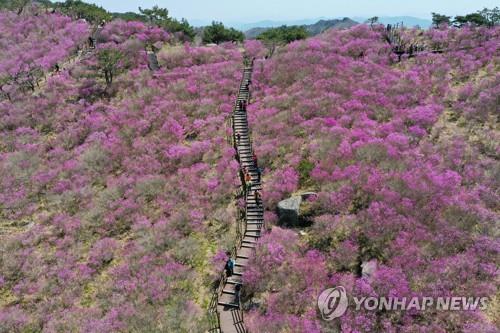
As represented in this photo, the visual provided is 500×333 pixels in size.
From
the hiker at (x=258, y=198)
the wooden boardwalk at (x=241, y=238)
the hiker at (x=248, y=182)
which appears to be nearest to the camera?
the wooden boardwalk at (x=241, y=238)

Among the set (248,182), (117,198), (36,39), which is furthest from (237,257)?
(36,39)

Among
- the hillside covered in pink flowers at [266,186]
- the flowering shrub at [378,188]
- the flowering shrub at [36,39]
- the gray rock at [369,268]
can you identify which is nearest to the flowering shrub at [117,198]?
the hillside covered in pink flowers at [266,186]

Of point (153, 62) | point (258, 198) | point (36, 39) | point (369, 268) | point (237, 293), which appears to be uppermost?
point (36, 39)

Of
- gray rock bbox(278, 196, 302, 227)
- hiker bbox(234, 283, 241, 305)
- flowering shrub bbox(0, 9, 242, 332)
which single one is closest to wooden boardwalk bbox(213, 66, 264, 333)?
hiker bbox(234, 283, 241, 305)

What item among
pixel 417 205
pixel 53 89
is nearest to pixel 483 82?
pixel 417 205

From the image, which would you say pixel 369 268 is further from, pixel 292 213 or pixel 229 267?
pixel 229 267

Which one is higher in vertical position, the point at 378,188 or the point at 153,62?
the point at 153,62

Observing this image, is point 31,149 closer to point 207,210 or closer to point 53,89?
point 53,89

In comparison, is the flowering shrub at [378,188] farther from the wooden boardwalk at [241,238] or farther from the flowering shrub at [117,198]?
the flowering shrub at [117,198]

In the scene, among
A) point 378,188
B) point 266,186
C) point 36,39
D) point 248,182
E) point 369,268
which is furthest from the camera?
point 36,39
